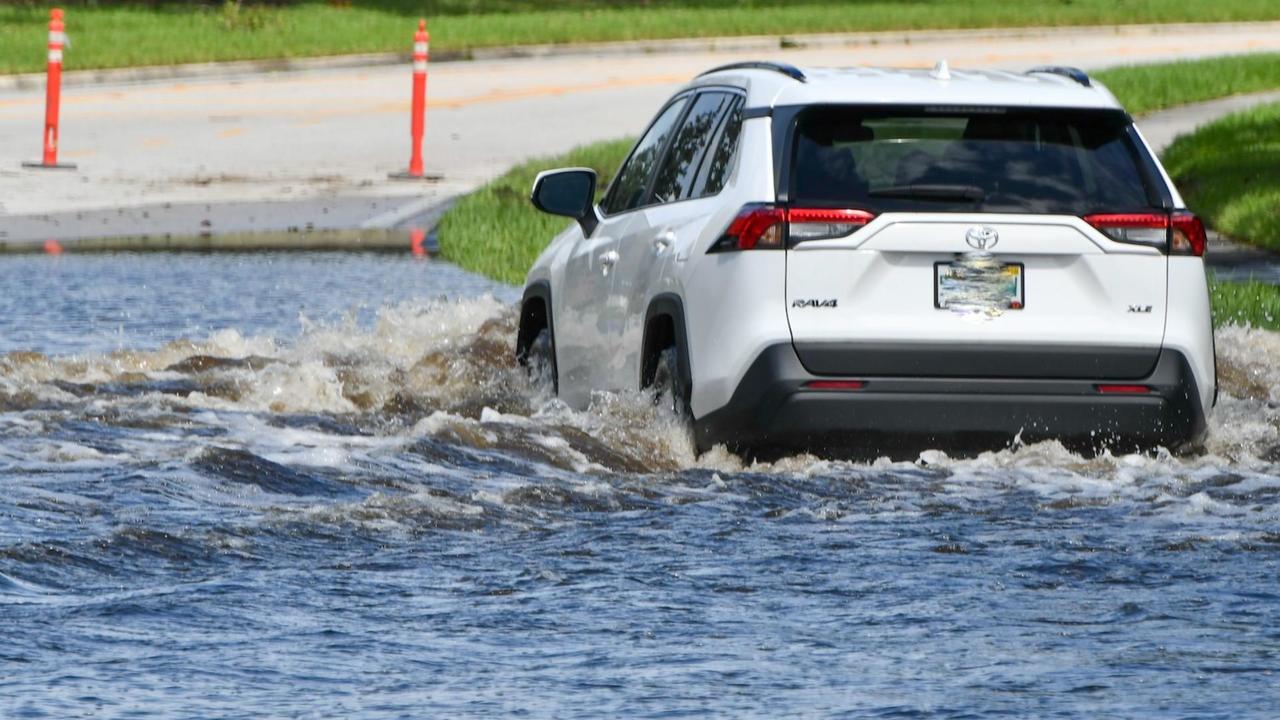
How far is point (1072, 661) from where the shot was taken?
5770mm

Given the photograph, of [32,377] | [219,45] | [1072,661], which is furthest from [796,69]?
[219,45]

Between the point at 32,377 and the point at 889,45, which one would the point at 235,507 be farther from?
the point at 889,45

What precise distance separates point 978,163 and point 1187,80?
24.4 metres

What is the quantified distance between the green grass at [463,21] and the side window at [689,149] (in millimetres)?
26069

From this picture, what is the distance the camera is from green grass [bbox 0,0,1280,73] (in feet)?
124

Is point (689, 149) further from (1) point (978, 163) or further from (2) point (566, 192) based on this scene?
(1) point (978, 163)

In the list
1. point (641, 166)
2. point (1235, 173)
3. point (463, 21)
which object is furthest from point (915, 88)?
point (463, 21)

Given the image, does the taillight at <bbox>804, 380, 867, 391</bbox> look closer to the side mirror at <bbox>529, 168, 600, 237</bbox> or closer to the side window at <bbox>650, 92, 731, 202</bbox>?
the side window at <bbox>650, 92, 731, 202</bbox>

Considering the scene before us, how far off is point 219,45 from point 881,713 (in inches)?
1340

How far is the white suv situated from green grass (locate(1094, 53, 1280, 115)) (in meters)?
20.5

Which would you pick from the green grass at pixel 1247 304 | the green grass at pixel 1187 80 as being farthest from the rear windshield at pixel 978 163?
the green grass at pixel 1187 80

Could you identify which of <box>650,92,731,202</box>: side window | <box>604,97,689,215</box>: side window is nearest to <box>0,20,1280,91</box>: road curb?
<box>604,97,689,215</box>: side window

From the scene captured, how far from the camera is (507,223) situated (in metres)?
19.0

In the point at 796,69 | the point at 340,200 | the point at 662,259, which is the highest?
the point at 796,69
